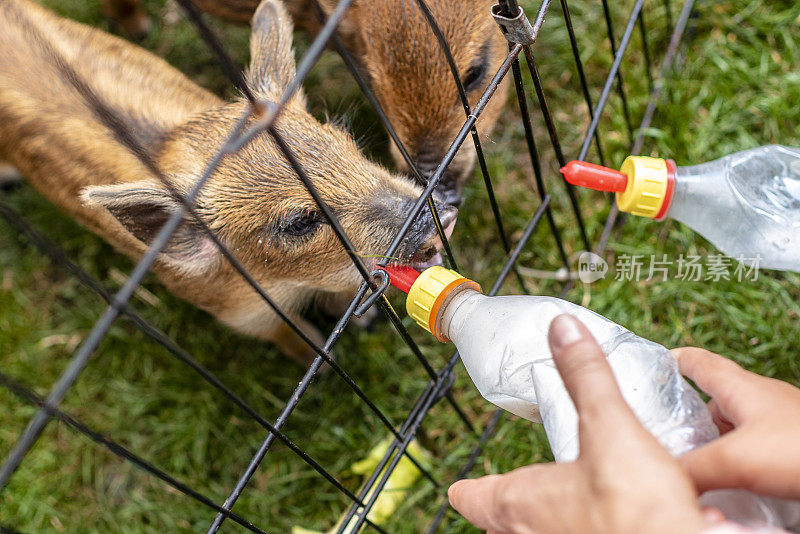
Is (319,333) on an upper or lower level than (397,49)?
lower

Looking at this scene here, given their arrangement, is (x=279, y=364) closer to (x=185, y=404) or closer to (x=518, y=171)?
(x=185, y=404)

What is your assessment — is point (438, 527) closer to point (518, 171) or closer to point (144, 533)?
point (144, 533)

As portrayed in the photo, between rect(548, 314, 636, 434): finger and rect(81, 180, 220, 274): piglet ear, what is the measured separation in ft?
3.88

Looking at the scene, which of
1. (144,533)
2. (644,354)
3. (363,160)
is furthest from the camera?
(144,533)

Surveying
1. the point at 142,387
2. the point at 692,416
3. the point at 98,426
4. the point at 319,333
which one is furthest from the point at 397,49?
the point at 98,426

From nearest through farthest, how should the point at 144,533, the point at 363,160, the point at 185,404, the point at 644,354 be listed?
the point at 644,354, the point at 363,160, the point at 144,533, the point at 185,404

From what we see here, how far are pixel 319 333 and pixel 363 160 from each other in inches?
39.5

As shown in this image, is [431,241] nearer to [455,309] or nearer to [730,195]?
[455,309]

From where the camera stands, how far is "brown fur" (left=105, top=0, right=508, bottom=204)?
2.36 metres

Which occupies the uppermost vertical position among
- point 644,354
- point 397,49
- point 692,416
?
point 397,49

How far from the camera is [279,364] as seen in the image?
9.76 feet

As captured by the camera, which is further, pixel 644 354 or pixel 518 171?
pixel 518 171

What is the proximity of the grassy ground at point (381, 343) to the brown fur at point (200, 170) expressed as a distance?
40 centimetres

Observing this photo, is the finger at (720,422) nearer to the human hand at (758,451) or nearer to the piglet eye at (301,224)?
the human hand at (758,451)
